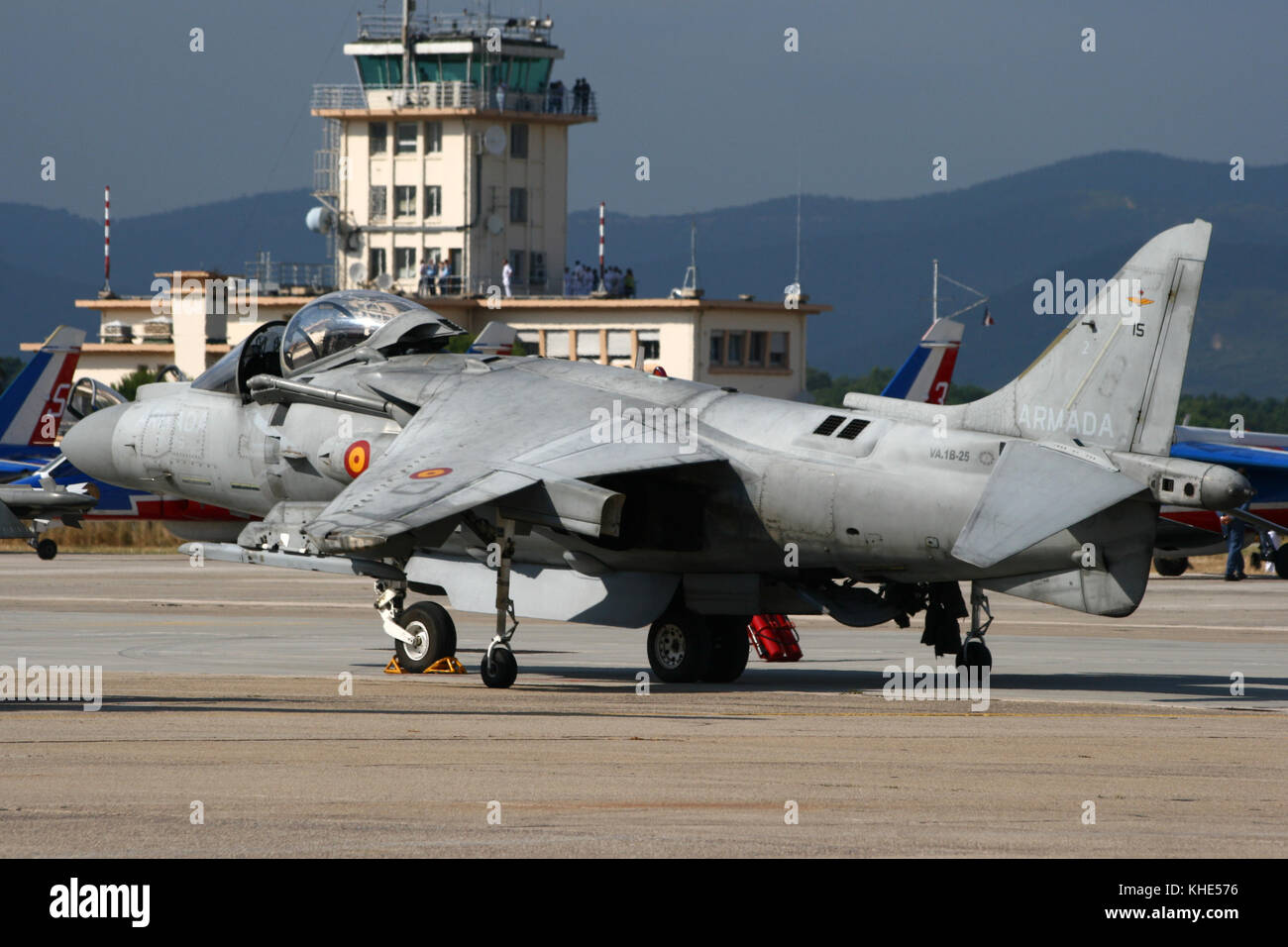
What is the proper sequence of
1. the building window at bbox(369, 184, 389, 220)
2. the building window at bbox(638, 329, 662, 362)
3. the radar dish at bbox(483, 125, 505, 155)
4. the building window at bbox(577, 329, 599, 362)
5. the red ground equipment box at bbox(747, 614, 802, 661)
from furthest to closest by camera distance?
the building window at bbox(369, 184, 389, 220)
the radar dish at bbox(483, 125, 505, 155)
the building window at bbox(577, 329, 599, 362)
the building window at bbox(638, 329, 662, 362)
the red ground equipment box at bbox(747, 614, 802, 661)

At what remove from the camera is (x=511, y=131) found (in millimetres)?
111875

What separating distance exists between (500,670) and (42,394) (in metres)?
33.1

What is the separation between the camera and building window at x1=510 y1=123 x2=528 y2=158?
4412 inches

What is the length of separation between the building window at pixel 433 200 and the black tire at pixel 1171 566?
70.7 meters

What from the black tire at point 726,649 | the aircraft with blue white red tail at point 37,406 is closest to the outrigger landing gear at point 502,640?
the black tire at point 726,649

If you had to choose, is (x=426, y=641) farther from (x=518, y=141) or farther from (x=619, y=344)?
(x=518, y=141)

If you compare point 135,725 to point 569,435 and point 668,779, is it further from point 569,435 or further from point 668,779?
point 569,435

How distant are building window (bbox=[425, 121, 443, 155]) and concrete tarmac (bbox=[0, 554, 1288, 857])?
293 feet

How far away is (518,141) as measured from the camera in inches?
4432

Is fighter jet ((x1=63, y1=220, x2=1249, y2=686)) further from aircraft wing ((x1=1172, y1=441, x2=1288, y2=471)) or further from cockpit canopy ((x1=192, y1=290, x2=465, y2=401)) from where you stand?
aircraft wing ((x1=1172, y1=441, x2=1288, y2=471))

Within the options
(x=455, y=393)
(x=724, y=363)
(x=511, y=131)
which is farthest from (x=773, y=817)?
(x=511, y=131)

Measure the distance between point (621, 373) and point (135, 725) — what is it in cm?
803

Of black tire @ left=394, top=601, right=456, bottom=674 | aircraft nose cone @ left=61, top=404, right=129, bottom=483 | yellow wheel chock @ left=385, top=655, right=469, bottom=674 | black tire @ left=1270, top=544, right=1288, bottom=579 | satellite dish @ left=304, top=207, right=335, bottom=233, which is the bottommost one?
black tire @ left=1270, top=544, right=1288, bottom=579

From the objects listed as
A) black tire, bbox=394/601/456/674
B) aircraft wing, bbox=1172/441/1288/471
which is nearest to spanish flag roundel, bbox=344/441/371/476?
black tire, bbox=394/601/456/674
